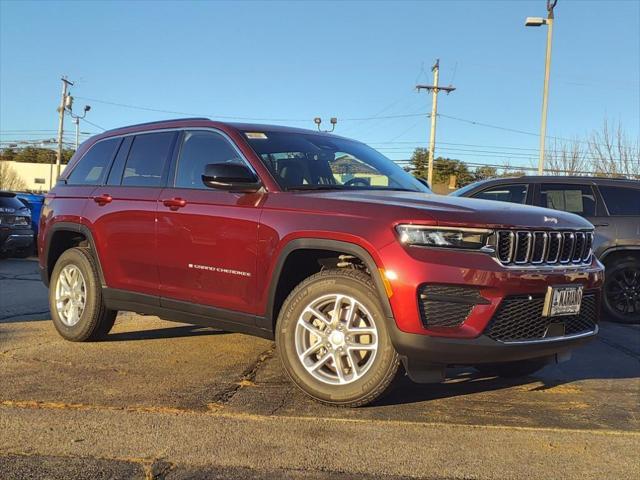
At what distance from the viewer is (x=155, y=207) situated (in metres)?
4.78

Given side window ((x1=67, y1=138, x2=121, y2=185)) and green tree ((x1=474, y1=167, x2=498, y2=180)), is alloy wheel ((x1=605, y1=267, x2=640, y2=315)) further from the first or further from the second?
green tree ((x1=474, y1=167, x2=498, y2=180))

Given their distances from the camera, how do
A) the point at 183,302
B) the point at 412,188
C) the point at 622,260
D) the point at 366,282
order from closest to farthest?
the point at 366,282
the point at 183,302
the point at 412,188
the point at 622,260

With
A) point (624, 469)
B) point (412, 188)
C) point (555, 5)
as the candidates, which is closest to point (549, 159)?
point (555, 5)

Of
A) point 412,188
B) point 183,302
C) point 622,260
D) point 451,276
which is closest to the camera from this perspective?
point 451,276

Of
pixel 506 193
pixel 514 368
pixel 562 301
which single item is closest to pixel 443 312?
pixel 562 301

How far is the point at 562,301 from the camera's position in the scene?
3.68 metres

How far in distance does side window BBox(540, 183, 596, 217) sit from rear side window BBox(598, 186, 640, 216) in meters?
0.18

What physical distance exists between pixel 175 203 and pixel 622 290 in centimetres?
573

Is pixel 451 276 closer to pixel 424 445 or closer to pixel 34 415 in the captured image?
pixel 424 445

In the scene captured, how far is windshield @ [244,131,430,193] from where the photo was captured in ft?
14.5

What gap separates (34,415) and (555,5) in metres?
17.6

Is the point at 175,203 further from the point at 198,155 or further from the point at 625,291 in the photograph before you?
the point at 625,291

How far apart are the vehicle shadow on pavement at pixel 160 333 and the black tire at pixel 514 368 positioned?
262 cm

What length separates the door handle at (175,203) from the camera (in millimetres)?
4570
